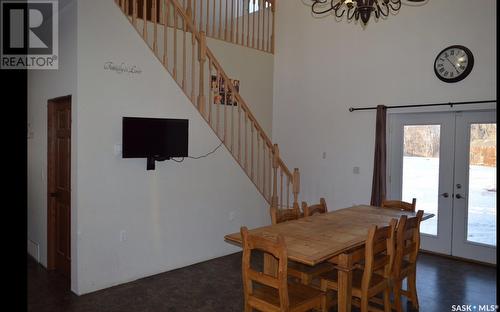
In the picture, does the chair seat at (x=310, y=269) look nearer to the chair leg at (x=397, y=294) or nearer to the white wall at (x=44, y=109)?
the chair leg at (x=397, y=294)

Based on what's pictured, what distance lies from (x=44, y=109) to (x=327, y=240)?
375 centimetres

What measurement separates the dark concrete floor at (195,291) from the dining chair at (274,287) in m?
0.98

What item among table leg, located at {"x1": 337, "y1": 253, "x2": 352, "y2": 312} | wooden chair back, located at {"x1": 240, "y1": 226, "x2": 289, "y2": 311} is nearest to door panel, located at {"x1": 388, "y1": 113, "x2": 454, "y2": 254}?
table leg, located at {"x1": 337, "y1": 253, "x2": 352, "y2": 312}

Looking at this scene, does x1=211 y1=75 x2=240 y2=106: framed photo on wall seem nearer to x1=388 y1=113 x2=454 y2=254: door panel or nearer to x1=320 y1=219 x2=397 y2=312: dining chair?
x1=388 y1=113 x2=454 y2=254: door panel

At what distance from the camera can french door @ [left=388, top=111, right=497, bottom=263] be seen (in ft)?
16.3

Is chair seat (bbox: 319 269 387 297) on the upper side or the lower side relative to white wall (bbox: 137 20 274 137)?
lower

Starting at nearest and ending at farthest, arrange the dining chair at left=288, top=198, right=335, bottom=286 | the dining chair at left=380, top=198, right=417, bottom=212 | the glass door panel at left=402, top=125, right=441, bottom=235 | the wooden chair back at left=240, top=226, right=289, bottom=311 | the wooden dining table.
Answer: the wooden chair back at left=240, top=226, right=289, bottom=311
the wooden dining table
the dining chair at left=288, top=198, right=335, bottom=286
the dining chair at left=380, top=198, right=417, bottom=212
the glass door panel at left=402, top=125, right=441, bottom=235

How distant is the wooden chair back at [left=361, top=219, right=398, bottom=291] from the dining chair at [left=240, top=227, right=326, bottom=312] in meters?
0.38

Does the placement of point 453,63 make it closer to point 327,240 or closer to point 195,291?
point 327,240

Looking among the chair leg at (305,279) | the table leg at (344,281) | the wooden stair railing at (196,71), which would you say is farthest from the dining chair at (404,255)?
the wooden stair railing at (196,71)

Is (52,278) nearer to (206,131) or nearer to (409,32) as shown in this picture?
(206,131)

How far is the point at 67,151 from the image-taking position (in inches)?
167

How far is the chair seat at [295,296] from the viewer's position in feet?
8.62

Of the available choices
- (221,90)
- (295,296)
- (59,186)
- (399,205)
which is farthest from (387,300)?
(221,90)
